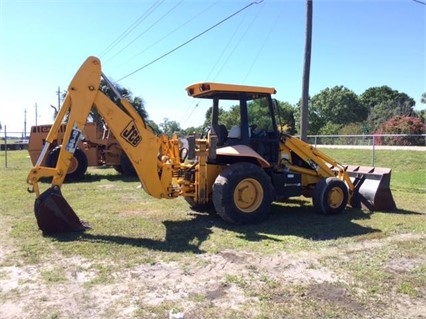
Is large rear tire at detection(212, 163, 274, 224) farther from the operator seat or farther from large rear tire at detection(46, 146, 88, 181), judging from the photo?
large rear tire at detection(46, 146, 88, 181)

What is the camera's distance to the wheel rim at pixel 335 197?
8.85 m

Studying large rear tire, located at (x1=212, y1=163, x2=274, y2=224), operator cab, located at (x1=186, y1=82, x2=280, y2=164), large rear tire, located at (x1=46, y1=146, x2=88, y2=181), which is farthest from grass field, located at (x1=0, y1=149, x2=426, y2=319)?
large rear tire, located at (x1=46, y1=146, x2=88, y2=181)

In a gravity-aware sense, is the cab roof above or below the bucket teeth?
above

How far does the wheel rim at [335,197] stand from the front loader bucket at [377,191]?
32.4 inches

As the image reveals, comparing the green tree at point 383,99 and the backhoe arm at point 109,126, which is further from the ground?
the green tree at point 383,99

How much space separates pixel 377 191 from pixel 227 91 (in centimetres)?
372

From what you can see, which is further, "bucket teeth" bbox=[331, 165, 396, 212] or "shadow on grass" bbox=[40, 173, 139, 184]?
"shadow on grass" bbox=[40, 173, 139, 184]

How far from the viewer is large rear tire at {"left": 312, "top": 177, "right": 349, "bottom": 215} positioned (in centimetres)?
878

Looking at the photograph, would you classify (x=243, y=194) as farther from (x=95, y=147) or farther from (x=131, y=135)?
(x=95, y=147)

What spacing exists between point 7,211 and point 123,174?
7.57m

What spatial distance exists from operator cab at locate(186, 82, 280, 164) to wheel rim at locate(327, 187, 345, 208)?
1240 mm

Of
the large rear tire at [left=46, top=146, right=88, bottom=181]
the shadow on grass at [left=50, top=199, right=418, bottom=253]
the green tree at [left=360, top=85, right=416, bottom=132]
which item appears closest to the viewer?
the shadow on grass at [left=50, top=199, right=418, bottom=253]

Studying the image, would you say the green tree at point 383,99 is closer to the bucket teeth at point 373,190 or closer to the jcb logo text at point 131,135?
the bucket teeth at point 373,190

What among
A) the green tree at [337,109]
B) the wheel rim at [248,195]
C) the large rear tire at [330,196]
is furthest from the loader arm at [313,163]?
the green tree at [337,109]
